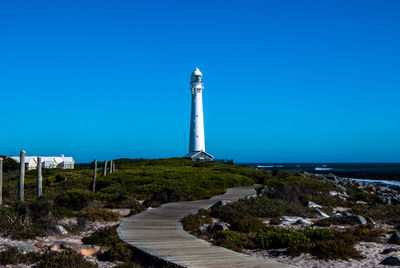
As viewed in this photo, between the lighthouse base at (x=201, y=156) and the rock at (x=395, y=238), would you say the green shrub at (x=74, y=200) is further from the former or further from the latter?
the lighthouse base at (x=201, y=156)

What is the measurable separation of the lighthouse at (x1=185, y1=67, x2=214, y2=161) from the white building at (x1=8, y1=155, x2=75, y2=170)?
18252 mm

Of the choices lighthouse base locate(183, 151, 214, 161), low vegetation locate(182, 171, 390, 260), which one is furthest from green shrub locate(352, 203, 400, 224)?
lighthouse base locate(183, 151, 214, 161)

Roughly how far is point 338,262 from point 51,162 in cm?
5408

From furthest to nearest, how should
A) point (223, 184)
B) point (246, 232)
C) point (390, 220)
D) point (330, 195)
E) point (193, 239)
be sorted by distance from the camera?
point (223, 184) → point (330, 195) → point (390, 220) → point (246, 232) → point (193, 239)

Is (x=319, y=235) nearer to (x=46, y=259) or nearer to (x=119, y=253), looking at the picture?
(x=119, y=253)

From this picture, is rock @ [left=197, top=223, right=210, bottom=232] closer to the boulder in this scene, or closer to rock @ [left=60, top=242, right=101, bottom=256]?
rock @ [left=60, top=242, right=101, bottom=256]

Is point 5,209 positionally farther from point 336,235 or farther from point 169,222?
point 336,235

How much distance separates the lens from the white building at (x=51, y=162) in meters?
52.0

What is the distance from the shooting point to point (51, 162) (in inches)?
2255

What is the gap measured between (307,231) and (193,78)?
4446 centimetres

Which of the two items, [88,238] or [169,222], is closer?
[88,238]

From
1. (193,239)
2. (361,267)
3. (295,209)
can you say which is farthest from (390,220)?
(193,239)

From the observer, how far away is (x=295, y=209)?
53.2ft

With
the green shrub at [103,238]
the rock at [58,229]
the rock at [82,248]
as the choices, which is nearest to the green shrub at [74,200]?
the rock at [58,229]
